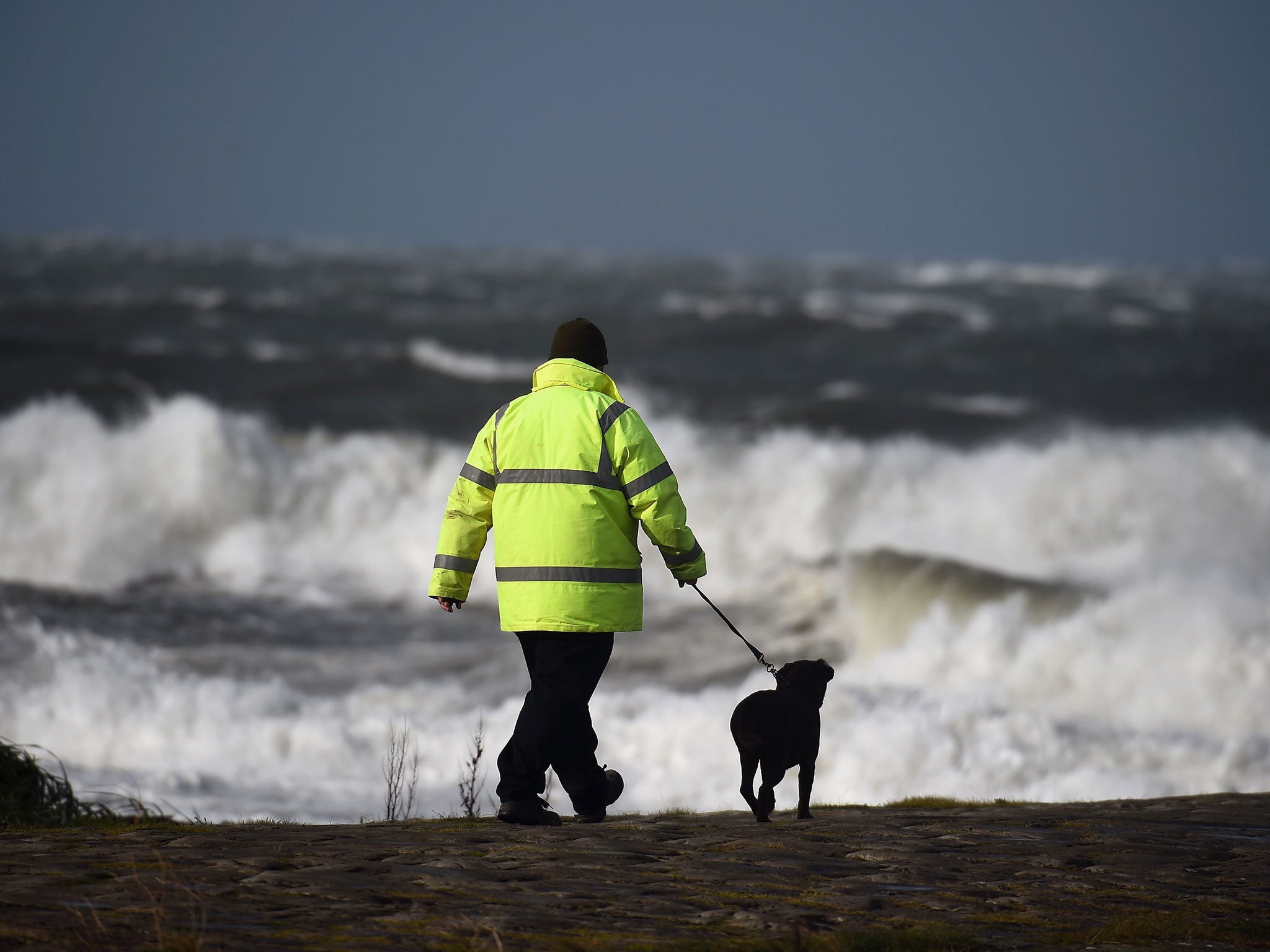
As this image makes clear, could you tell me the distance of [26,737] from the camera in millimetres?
11328

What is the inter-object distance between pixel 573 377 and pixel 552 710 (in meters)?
1.30

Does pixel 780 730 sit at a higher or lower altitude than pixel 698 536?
lower

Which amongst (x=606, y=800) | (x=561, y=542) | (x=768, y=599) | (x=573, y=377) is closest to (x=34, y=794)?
(x=606, y=800)

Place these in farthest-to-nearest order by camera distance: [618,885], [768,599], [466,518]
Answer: [768,599]
[466,518]
[618,885]

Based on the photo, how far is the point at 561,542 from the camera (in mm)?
4980

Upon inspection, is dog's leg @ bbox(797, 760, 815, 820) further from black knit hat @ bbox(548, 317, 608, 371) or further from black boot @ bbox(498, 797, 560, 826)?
black knit hat @ bbox(548, 317, 608, 371)

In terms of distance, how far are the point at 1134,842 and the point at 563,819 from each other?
223cm

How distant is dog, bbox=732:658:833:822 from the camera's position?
206 inches

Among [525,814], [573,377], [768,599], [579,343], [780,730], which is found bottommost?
[525,814]

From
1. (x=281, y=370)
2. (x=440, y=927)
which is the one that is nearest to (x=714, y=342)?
(x=281, y=370)

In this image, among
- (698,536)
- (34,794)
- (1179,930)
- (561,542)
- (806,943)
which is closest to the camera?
(806,943)

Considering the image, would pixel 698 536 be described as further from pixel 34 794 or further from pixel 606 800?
pixel 606 800

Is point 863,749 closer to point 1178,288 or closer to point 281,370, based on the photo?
point 281,370

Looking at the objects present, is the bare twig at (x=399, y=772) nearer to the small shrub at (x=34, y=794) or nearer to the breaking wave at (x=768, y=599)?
the breaking wave at (x=768, y=599)
